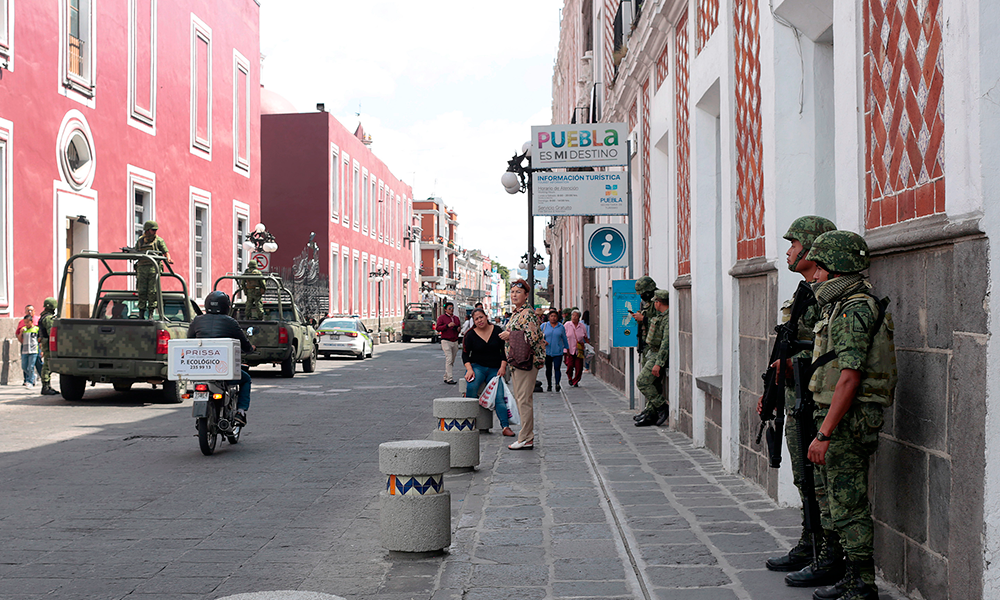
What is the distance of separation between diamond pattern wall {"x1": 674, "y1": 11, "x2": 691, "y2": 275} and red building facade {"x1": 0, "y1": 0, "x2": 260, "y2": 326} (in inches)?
564

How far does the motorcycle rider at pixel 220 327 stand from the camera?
10469 mm

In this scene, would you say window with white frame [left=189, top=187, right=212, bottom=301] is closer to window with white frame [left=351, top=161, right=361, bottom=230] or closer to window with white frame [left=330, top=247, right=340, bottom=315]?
window with white frame [left=330, top=247, right=340, bottom=315]

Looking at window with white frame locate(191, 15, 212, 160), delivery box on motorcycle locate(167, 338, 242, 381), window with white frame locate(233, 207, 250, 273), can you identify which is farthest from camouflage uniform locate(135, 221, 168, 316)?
window with white frame locate(233, 207, 250, 273)

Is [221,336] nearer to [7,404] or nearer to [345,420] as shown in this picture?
[345,420]

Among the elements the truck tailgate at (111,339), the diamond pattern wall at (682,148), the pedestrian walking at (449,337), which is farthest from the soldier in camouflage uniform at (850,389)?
the pedestrian walking at (449,337)

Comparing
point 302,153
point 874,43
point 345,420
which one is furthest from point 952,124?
point 302,153

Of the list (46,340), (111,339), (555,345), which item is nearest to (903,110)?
(111,339)

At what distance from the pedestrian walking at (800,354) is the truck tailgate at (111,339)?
11912mm

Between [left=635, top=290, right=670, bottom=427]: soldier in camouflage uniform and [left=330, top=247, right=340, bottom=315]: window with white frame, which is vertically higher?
[left=330, top=247, right=340, bottom=315]: window with white frame

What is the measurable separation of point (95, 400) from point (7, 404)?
51.9 inches

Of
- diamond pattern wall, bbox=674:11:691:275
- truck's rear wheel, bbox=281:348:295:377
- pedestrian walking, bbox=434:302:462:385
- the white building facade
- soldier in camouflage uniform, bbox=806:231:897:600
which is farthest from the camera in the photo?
truck's rear wheel, bbox=281:348:295:377

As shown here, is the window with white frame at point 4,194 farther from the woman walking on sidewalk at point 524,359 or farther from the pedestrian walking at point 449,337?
the woman walking on sidewalk at point 524,359

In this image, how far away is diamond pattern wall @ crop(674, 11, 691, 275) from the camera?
37.3 ft

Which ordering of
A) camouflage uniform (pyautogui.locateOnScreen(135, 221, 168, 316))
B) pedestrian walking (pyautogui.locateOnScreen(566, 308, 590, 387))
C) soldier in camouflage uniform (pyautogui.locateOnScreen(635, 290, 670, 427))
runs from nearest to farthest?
1. soldier in camouflage uniform (pyautogui.locateOnScreen(635, 290, 670, 427))
2. camouflage uniform (pyautogui.locateOnScreen(135, 221, 168, 316))
3. pedestrian walking (pyautogui.locateOnScreen(566, 308, 590, 387))
